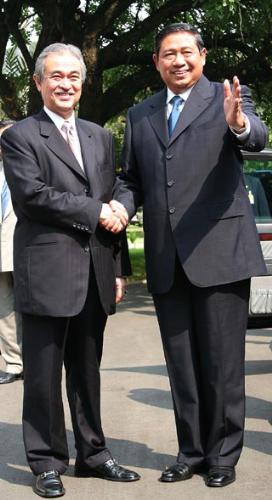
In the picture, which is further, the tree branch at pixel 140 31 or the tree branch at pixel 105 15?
the tree branch at pixel 105 15

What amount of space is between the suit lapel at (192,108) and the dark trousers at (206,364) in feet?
2.34

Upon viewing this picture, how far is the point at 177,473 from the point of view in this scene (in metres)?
5.49

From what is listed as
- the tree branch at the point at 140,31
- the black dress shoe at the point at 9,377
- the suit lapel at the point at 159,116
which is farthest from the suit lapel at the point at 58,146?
the tree branch at the point at 140,31

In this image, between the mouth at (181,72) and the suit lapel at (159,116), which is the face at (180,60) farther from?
the suit lapel at (159,116)

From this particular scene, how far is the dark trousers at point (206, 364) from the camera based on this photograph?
18.0ft

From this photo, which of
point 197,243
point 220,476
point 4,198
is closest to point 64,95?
point 197,243

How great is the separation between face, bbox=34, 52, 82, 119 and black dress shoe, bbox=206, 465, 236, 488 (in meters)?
1.96

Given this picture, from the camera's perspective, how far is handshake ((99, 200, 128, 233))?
5.39 m

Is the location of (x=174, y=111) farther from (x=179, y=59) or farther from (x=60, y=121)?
(x=60, y=121)

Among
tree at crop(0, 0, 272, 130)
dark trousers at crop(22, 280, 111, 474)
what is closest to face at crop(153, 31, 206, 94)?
dark trousers at crop(22, 280, 111, 474)

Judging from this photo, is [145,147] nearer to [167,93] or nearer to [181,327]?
[167,93]

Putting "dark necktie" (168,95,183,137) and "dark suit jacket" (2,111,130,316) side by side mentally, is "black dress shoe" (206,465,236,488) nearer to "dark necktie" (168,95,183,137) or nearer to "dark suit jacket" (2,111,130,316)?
"dark suit jacket" (2,111,130,316)

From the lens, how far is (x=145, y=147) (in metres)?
5.60

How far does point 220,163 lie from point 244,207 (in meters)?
0.25
